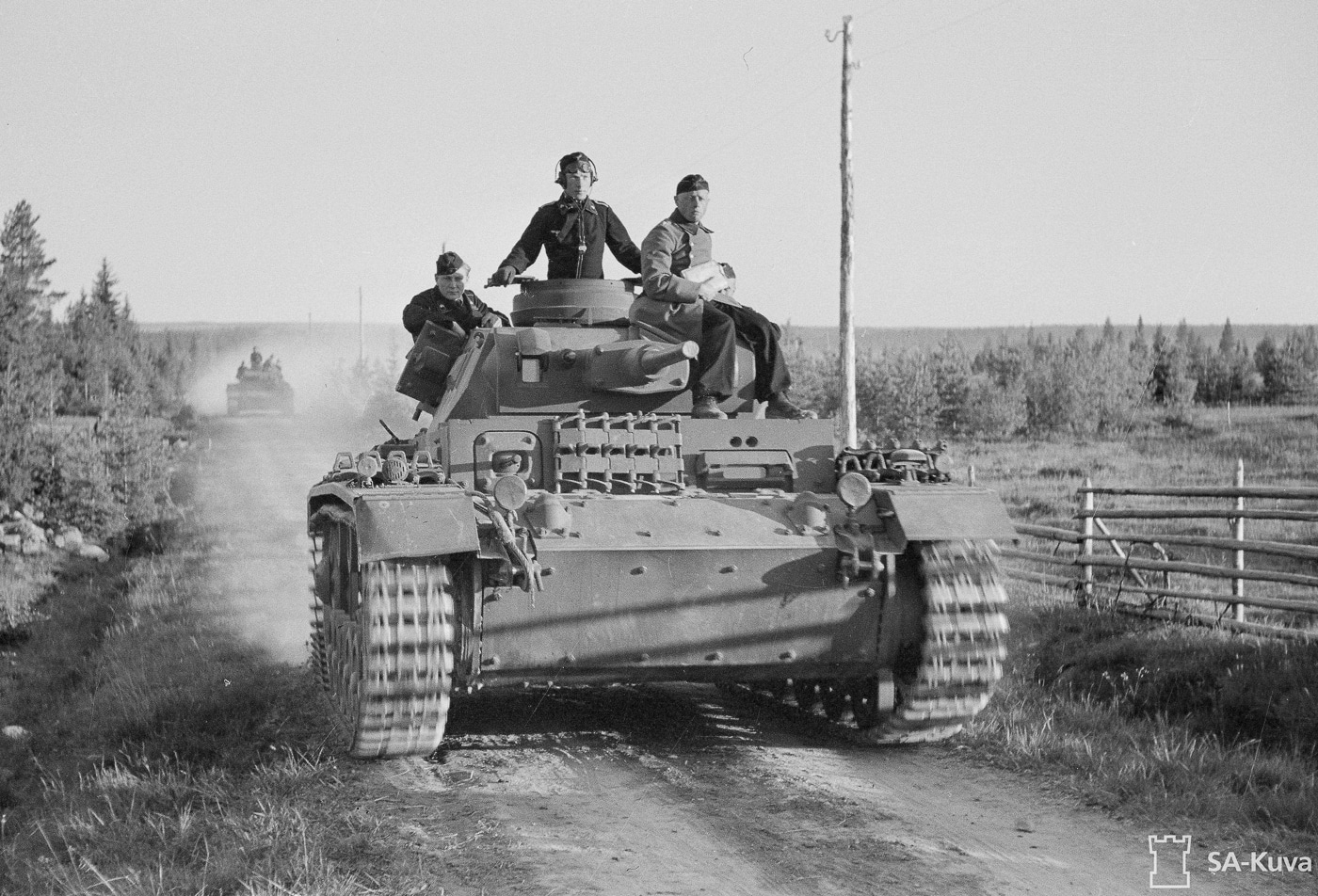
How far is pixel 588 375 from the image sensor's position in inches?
345

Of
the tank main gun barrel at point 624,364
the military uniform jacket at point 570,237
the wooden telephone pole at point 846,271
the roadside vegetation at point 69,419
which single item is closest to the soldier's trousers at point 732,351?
the tank main gun barrel at point 624,364

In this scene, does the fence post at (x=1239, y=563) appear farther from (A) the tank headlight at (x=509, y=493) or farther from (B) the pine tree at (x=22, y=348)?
(B) the pine tree at (x=22, y=348)

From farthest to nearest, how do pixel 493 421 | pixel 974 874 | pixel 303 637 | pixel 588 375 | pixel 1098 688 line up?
pixel 303 637 → pixel 1098 688 → pixel 588 375 → pixel 493 421 → pixel 974 874

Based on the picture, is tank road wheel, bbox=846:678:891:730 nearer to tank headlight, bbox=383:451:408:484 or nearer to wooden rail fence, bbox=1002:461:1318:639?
tank headlight, bbox=383:451:408:484

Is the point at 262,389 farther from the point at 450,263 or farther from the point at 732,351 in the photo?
the point at 732,351

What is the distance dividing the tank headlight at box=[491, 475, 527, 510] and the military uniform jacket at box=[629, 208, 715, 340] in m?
2.35

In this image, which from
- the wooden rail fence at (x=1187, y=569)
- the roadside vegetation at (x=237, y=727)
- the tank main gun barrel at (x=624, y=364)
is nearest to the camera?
the roadside vegetation at (x=237, y=727)

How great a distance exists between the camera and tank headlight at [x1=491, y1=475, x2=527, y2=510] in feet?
22.8

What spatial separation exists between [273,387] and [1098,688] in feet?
155

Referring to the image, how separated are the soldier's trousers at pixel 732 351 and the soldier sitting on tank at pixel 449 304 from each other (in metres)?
2.37

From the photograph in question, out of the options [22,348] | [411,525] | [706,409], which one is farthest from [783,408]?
[22,348]

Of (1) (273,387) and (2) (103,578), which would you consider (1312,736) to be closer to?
(2) (103,578)

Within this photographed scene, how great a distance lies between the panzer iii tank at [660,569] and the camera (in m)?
6.82

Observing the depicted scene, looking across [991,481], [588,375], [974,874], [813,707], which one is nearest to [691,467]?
[588,375]
